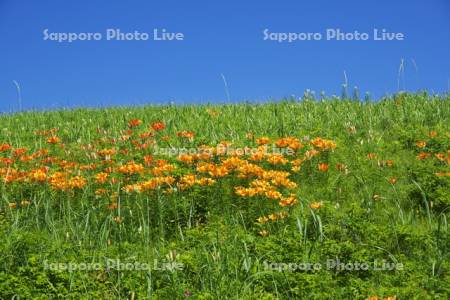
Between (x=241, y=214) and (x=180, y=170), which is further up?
(x=180, y=170)

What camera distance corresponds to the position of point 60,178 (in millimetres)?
8266

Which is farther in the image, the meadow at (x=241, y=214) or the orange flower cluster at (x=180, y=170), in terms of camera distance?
the orange flower cluster at (x=180, y=170)

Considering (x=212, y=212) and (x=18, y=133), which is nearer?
(x=212, y=212)

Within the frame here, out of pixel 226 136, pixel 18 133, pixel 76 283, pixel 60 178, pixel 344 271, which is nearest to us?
pixel 76 283

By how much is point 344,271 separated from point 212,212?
2.07 m

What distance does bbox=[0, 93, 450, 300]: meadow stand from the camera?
546cm

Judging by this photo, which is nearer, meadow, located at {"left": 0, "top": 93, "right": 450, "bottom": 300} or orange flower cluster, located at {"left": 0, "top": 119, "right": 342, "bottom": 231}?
meadow, located at {"left": 0, "top": 93, "right": 450, "bottom": 300}

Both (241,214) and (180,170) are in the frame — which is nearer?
(241,214)

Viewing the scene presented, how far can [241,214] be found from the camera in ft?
22.0

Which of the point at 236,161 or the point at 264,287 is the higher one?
the point at 236,161

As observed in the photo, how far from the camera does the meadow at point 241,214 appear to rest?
5461 mm

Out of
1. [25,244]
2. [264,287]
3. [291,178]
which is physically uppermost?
[291,178]

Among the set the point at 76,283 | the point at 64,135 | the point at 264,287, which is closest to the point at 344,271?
the point at 264,287

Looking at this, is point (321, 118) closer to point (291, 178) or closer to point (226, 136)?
point (226, 136)
